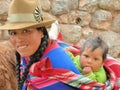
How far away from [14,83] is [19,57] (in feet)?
1.51

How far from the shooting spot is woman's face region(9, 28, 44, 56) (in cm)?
155

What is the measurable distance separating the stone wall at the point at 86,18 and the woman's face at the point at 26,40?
84.1 inches

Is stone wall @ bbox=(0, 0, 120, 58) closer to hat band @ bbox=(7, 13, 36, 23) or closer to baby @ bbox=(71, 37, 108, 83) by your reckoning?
baby @ bbox=(71, 37, 108, 83)

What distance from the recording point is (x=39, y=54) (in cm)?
160

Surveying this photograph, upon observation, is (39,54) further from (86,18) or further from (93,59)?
(86,18)

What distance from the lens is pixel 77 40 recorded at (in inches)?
152

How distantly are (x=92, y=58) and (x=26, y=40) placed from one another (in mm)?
399

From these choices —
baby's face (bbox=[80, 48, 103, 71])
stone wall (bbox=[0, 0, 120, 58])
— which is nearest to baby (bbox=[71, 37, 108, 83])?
baby's face (bbox=[80, 48, 103, 71])

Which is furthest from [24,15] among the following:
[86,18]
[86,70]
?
[86,18]

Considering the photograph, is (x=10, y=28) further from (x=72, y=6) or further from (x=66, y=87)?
(x=72, y=6)

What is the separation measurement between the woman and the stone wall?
212 cm

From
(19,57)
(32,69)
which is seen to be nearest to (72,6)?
(19,57)

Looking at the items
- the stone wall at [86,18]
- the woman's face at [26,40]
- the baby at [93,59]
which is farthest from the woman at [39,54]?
the stone wall at [86,18]

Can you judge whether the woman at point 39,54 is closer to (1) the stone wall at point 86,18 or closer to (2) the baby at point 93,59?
(2) the baby at point 93,59
